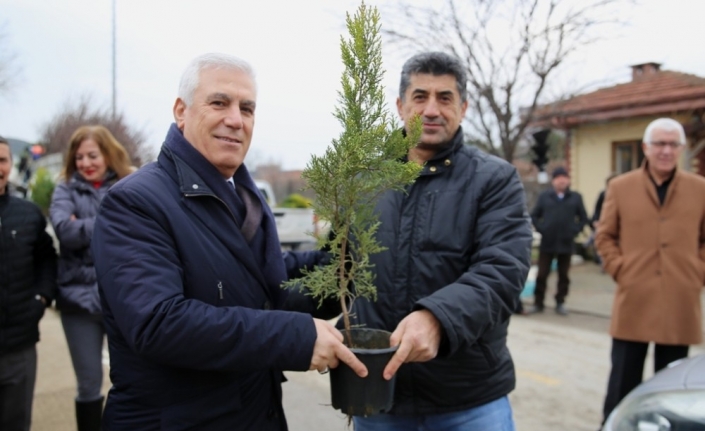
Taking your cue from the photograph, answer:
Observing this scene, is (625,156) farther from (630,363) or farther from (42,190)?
(42,190)

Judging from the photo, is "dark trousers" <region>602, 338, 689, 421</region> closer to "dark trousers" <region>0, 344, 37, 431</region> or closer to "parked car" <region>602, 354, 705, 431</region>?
"parked car" <region>602, 354, 705, 431</region>

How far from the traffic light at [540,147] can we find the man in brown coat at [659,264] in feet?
19.2

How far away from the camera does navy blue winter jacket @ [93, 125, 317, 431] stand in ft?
4.76

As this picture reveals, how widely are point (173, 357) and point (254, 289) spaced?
0.39 meters

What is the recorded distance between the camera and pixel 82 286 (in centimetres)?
341

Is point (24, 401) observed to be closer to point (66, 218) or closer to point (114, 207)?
point (66, 218)

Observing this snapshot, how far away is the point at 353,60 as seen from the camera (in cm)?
161

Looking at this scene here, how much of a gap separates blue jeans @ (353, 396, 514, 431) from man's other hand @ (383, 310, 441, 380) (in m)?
0.53

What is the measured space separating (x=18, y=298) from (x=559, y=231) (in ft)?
22.6

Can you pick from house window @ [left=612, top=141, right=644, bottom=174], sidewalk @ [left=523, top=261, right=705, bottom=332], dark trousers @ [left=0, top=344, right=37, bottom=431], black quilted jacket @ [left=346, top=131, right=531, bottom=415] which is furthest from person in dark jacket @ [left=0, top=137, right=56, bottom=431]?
house window @ [left=612, top=141, right=644, bottom=174]

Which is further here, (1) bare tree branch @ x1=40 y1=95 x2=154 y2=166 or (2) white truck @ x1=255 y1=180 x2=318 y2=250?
(1) bare tree branch @ x1=40 y1=95 x2=154 y2=166

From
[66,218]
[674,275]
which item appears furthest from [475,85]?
[66,218]

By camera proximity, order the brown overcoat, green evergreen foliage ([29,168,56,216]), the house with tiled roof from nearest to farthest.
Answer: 1. the brown overcoat
2. the house with tiled roof
3. green evergreen foliage ([29,168,56,216])

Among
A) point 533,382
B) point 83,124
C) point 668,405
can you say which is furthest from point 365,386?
point 83,124
